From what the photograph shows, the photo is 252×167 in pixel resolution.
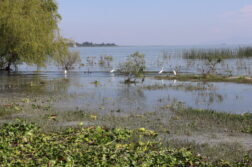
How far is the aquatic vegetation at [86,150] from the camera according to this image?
723cm

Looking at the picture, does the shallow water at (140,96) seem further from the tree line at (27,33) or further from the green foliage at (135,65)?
the tree line at (27,33)

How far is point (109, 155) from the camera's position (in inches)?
302

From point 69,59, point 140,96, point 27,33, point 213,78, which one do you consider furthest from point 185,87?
point 69,59

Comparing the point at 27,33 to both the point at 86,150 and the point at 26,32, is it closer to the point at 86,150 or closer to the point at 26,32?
the point at 26,32

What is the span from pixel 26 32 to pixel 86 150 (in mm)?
22483

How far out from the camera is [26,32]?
28.9 metres

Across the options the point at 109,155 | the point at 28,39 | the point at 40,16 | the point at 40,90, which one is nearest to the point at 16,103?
the point at 40,90

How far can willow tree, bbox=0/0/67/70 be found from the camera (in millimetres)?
28797

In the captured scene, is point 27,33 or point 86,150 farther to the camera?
point 27,33

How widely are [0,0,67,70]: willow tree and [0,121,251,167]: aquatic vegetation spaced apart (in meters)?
19.9

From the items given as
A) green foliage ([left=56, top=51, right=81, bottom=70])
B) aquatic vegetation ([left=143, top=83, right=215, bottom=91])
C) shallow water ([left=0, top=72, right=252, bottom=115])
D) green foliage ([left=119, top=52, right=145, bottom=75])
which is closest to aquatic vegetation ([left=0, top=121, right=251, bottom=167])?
shallow water ([left=0, top=72, right=252, bottom=115])

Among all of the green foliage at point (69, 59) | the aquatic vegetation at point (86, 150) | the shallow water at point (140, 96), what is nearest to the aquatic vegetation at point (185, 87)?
the shallow water at point (140, 96)

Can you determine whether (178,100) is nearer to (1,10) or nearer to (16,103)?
(16,103)

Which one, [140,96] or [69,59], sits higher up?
[69,59]
